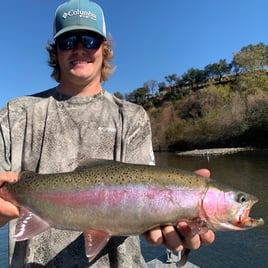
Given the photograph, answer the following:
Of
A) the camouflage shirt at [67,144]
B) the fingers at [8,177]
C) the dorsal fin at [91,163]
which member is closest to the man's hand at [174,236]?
the camouflage shirt at [67,144]

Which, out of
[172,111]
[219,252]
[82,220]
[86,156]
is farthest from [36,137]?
[172,111]

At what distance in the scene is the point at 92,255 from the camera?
3.06 metres

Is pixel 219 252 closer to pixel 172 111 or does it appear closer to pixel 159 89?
pixel 172 111

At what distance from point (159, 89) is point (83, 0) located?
171419 mm

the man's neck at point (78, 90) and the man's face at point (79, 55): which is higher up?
the man's face at point (79, 55)

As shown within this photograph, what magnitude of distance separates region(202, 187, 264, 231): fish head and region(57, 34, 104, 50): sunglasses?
1.81 metres

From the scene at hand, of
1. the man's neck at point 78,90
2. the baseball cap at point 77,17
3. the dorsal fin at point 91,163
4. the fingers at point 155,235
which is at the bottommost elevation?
the fingers at point 155,235

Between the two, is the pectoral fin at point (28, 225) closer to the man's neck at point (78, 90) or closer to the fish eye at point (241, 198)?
the man's neck at point (78, 90)

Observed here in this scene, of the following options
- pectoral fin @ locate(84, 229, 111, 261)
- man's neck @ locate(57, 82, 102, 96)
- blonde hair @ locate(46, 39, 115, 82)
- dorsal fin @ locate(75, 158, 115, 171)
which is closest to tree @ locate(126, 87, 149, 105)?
blonde hair @ locate(46, 39, 115, 82)

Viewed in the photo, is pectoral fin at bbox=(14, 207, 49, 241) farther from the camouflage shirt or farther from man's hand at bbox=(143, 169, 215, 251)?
man's hand at bbox=(143, 169, 215, 251)

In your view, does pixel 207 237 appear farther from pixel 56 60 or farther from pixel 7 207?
pixel 56 60

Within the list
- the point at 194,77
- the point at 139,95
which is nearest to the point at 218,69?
the point at 194,77

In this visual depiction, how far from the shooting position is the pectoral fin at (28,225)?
3.07 m

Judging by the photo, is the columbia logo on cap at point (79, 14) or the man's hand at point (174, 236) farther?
the columbia logo on cap at point (79, 14)
